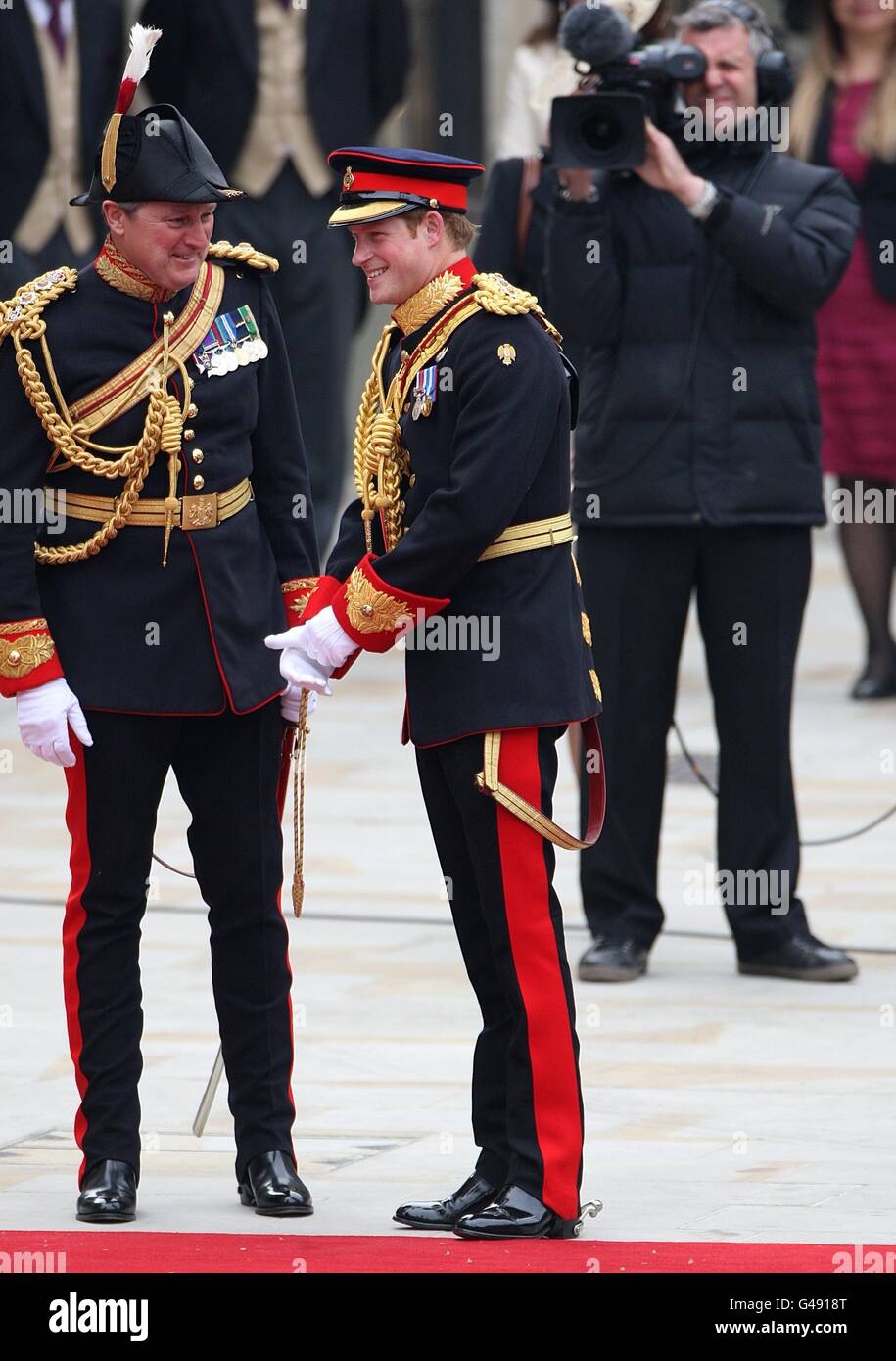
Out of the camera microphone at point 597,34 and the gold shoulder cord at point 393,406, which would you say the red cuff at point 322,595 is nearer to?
the gold shoulder cord at point 393,406

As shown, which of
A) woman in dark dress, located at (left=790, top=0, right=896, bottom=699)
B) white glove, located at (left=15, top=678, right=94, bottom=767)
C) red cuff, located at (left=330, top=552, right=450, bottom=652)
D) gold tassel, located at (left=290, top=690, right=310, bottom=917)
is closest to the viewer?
red cuff, located at (left=330, top=552, right=450, bottom=652)

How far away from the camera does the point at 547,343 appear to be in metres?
4.67

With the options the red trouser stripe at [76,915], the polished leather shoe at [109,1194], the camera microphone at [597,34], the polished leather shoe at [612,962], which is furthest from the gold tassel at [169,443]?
the polished leather shoe at [612,962]

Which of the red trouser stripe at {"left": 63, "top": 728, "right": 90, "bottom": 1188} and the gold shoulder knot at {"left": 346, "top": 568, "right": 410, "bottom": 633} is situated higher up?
the gold shoulder knot at {"left": 346, "top": 568, "right": 410, "bottom": 633}

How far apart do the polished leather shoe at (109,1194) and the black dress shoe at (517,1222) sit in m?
0.56

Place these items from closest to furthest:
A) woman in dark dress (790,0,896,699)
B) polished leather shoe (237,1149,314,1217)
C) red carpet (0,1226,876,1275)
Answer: red carpet (0,1226,876,1275)
polished leather shoe (237,1149,314,1217)
woman in dark dress (790,0,896,699)

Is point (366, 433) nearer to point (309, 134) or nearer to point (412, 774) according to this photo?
point (412, 774)

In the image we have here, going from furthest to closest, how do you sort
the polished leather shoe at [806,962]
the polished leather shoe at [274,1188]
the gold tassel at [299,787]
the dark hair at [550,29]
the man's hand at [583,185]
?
the dark hair at [550,29], the polished leather shoe at [806,962], the man's hand at [583,185], the gold tassel at [299,787], the polished leather shoe at [274,1188]

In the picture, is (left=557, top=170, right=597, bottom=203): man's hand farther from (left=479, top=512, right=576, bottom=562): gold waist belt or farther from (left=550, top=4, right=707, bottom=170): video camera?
(left=479, top=512, right=576, bottom=562): gold waist belt

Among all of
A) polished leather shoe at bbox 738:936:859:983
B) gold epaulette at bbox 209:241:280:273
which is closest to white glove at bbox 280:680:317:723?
gold epaulette at bbox 209:241:280:273

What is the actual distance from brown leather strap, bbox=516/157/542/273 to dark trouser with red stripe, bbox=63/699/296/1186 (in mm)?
2407

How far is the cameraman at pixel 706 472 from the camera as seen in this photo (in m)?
6.61

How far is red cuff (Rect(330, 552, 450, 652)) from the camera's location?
4.61m
